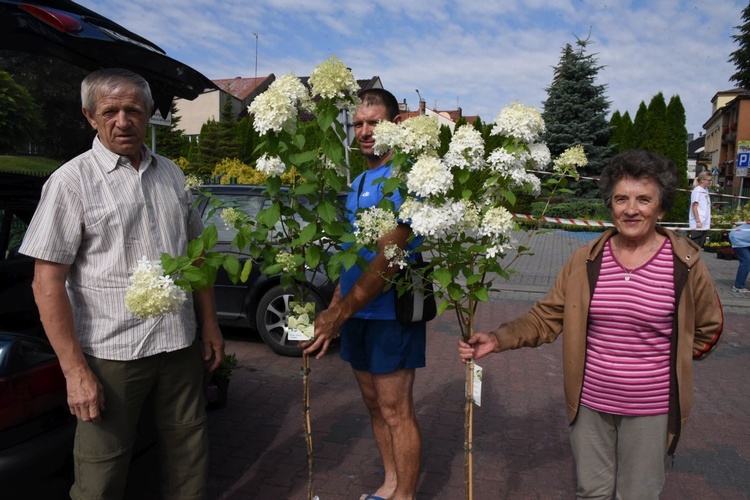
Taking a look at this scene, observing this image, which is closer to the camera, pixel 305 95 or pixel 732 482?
pixel 305 95

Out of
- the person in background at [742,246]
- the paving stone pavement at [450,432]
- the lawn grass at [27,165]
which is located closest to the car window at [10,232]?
the lawn grass at [27,165]

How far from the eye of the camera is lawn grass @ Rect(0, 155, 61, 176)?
13.3 feet

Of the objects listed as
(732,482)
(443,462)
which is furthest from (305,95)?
(732,482)

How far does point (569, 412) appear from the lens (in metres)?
2.52

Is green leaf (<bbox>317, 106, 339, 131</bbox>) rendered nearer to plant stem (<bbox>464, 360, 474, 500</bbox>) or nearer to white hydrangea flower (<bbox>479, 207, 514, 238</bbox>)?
white hydrangea flower (<bbox>479, 207, 514, 238</bbox>)

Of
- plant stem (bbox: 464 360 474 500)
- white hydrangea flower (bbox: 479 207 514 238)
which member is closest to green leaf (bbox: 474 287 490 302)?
white hydrangea flower (bbox: 479 207 514 238)

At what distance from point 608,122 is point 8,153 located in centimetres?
2340

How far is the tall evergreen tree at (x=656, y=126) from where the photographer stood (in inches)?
859

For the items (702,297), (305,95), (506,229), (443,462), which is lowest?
(443,462)

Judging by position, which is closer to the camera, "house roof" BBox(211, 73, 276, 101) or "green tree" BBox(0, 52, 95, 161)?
"green tree" BBox(0, 52, 95, 161)

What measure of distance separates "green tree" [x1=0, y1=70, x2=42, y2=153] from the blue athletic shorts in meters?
2.97

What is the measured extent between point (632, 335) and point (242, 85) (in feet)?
211

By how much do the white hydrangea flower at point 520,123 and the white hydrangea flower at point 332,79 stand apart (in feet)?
1.80

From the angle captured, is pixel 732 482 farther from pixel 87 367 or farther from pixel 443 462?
pixel 87 367
